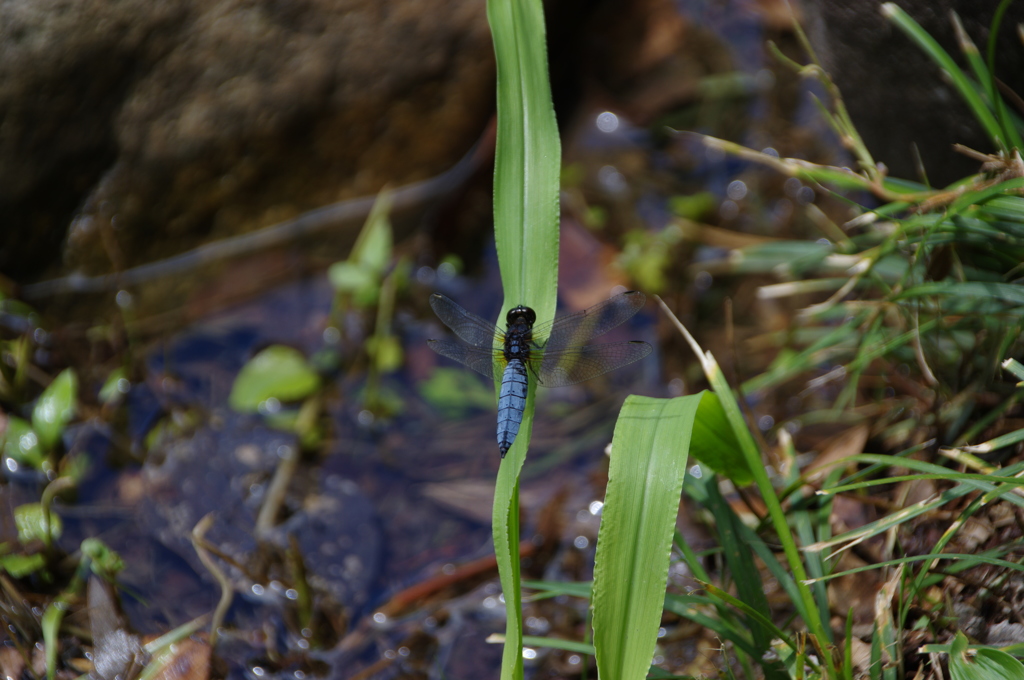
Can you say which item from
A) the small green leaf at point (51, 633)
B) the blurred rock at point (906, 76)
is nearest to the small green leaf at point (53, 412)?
the small green leaf at point (51, 633)

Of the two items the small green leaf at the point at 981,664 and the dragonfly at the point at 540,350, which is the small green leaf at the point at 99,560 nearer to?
the dragonfly at the point at 540,350

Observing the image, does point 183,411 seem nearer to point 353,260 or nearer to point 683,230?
point 353,260

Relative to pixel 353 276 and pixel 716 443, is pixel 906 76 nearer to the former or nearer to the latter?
pixel 716 443

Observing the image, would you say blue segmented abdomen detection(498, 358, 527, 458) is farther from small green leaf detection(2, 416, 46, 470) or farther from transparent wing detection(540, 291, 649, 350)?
small green leaf detection(2, 416, 46, 470)

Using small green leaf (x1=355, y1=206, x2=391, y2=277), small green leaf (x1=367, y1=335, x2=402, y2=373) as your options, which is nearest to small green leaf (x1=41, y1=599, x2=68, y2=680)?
small green leaf (x1=367, y1=335, x2=402, y2=373)

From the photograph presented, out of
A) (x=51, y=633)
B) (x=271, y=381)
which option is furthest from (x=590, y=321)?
(x=51, y=633)

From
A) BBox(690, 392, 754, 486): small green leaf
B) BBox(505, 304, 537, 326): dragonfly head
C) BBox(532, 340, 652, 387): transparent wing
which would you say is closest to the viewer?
BBox(690, 392, 754, 486): small green leaf

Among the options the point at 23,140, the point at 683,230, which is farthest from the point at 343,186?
the point at 683,230
